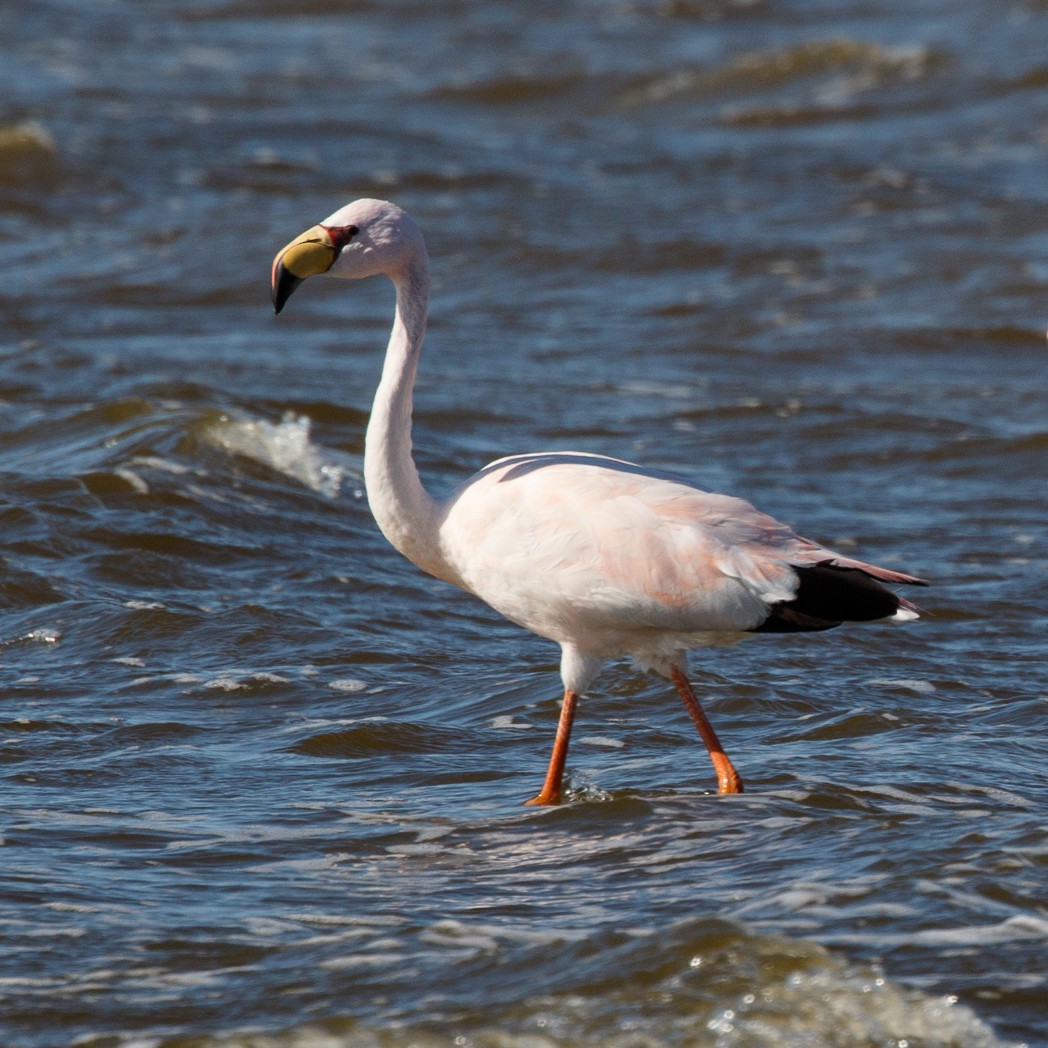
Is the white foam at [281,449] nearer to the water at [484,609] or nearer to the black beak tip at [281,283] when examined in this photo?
the water at [484,609]

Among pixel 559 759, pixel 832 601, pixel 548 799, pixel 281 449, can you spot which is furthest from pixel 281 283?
pixel 281 449

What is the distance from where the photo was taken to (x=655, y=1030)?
15.9ft

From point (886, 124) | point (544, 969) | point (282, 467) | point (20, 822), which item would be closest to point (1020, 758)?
point (544, 969)

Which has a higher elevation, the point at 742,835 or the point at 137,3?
the point at 137,3

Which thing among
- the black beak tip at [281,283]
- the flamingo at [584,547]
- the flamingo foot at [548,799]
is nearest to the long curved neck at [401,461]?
the flamingo at [584,547]

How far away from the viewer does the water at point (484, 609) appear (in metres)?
5.14

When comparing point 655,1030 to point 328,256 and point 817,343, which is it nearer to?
point 328,256

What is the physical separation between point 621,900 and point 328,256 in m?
2.37

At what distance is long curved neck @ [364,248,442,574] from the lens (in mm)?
6375

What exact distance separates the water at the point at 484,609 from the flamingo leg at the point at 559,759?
0.08 m

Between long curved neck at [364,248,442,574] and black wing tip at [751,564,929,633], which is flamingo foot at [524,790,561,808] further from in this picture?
black wing tip at [751,564,929,633]

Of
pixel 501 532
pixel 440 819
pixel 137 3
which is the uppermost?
pixel 137 3

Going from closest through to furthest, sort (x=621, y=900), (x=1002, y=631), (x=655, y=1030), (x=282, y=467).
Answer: (x=655, y=1030)
(x=621, y=900)
(x=1002, y=631)
(x=282, y=467)

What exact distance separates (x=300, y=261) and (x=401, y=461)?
760 mm
